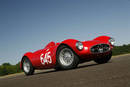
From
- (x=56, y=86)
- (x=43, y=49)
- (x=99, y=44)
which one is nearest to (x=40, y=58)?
(x=43, y=49)

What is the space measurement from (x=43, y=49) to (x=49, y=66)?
0.86m

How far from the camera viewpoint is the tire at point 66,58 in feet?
19.7

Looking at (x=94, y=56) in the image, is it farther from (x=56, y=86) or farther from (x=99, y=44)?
(x=56, y=86)

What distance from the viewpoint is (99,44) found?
6277 millimetres

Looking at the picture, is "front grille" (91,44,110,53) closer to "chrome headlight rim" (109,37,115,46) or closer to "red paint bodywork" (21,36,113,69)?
"red paint bodywork" (21,36,113,69)

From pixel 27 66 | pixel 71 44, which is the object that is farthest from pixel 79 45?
pixel 27 66

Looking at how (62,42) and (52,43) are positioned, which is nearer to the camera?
(62,42)

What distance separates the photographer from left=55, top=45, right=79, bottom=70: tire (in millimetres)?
6008

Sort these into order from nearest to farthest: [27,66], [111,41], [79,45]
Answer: [79,45] < [111,41] < [27,66]

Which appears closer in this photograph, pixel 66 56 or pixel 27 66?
pixel 66 56

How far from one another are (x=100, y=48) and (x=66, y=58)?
1199 mm

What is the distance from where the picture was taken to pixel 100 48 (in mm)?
6340

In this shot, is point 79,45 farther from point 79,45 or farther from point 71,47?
Answer: point 71,47

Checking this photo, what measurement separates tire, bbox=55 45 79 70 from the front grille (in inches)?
25.6
